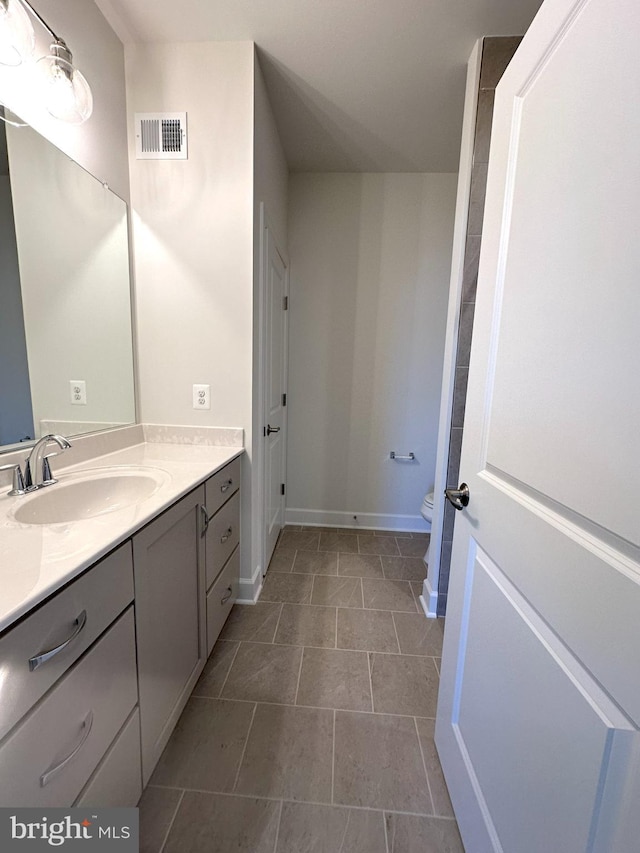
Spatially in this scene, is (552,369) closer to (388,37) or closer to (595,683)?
(595,683)

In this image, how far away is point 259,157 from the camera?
1.56m

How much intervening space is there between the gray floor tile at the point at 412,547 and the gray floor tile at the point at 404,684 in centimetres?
93

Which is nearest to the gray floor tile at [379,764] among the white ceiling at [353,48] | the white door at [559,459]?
the white door at [559,459]

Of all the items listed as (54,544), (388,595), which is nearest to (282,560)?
(388,595)

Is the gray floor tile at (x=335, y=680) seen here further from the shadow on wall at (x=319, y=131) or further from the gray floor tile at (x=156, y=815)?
the shadow on wall at (x=319, y=131)

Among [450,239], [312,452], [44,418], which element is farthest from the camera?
[312,452]

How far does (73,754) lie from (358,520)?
7.42 feet

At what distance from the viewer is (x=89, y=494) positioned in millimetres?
1094

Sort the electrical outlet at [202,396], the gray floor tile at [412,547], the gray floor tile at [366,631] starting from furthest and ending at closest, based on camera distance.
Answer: the gray floor tile at [412,547]
the electrical outlet at [202,396]
the gray floor tile at [366,631]

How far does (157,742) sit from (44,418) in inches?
42.6

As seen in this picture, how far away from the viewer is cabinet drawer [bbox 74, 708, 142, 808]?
26.8 inches

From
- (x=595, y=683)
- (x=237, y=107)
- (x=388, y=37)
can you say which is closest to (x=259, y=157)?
(x=237, y=107)

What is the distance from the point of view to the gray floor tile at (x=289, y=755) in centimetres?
96

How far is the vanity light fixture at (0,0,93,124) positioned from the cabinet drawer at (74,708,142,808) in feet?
5.90
